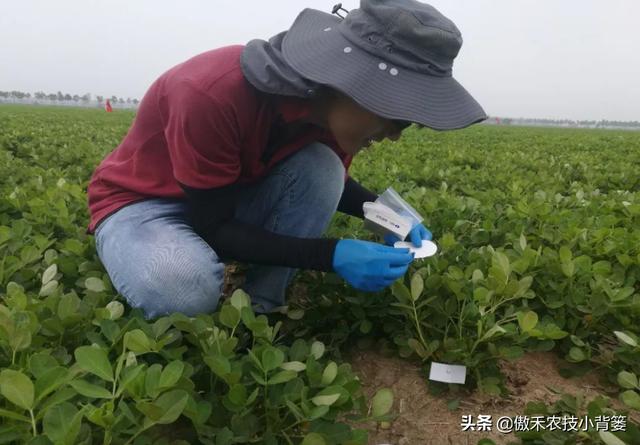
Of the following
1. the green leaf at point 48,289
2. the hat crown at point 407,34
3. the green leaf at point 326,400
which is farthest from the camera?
the green leaf at point 48,289

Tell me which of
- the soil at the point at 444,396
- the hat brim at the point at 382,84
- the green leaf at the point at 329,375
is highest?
the hat brim at the point at 382,84

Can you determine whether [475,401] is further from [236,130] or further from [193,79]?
[193,79]

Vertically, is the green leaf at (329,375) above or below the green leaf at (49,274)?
below

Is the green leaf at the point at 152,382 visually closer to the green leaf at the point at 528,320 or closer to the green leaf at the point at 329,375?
the green leaf at the point at 329,375

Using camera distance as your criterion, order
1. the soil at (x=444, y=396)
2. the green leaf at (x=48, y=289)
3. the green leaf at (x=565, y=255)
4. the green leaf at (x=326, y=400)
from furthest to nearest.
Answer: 1. the green leaf at (x=565, y=255)
2. the green leaf at (x=48, y=289)
3. the soil at (x=444, y=396)
4. the green leaf at (x=326, y=400)

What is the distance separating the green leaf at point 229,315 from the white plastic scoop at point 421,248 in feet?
2.08

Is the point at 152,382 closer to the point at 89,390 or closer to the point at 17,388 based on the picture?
the point at 89,390

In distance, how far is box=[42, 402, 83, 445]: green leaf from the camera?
2.80 feet

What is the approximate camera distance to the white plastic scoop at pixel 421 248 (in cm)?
170

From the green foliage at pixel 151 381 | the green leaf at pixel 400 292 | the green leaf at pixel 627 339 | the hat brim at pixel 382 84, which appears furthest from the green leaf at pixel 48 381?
the green leaf at pixel 627 339

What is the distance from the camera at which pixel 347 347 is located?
1.83 m

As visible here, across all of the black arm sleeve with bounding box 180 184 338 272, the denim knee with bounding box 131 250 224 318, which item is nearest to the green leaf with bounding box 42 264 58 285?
the denim knee with bounding box 131 250 224 318

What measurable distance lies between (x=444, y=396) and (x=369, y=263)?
465 millimetres

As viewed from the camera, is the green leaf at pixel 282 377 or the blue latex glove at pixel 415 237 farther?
the blue latex glove at pixel 415 237
